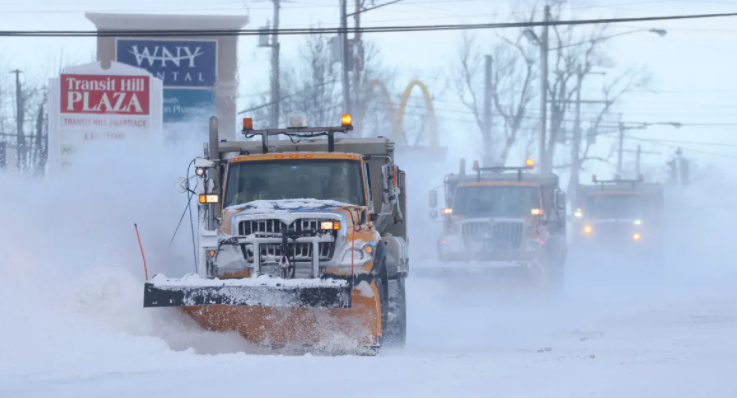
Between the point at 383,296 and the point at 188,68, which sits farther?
the point at 188,68

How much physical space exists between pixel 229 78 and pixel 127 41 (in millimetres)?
4025

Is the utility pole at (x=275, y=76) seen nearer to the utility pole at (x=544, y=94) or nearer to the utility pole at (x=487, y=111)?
the utility pole at (x=544, y=94)

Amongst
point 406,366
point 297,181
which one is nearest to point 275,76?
point 297,181

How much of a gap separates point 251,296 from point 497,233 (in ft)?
36.0

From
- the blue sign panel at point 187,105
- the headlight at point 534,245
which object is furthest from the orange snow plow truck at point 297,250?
the blue sign panel at point 187,105

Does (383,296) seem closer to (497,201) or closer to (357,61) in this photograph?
(497,201)

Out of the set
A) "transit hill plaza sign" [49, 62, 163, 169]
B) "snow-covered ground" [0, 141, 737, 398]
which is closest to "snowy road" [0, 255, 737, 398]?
"snow-covered ground" [0, 141, 737, 398]

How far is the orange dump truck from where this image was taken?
68.3 ft

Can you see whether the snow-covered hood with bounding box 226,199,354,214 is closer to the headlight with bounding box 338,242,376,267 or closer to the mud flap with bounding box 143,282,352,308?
the headlight with bounding box 338,242,376,267

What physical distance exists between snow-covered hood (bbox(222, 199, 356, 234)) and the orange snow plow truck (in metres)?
0.01

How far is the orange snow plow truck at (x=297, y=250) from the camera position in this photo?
36.0 feet

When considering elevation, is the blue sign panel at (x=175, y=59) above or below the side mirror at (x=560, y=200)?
above

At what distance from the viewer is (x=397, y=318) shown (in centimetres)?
1359

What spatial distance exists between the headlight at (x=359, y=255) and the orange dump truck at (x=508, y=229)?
9.04 m
